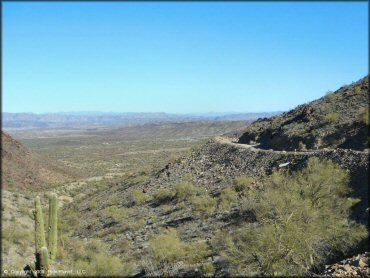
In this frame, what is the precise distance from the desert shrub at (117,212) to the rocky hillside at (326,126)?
48.5 ft

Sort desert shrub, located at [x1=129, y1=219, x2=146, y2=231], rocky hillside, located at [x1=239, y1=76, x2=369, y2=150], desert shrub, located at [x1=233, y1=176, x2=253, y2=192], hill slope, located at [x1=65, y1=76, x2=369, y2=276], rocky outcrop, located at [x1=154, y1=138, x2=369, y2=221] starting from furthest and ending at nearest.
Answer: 1. rocky hillside, located at [x1=239, y1=76, x2=369, y2=150]
2. desert shrub, located at [x1=233, y1=176, x2=253, y2=192]
3. desert shrub, located at [x1=129, y1=219, x2=146, y2=231]
4. rocky outcrop, located at [x1=154, y1=138, x2=369, y2=221]
5. hill slope, located at [x1=65, y1=76, x2=369, y2=276]

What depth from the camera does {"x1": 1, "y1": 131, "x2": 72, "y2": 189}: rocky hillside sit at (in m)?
49.8

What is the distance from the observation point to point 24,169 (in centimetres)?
5559

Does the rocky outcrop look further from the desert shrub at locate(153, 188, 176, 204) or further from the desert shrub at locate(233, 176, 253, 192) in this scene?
the desert shrub at locate(153, 188, 176, 204)

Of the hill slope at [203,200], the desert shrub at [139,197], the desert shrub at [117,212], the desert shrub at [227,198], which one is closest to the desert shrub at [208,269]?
the hill slope at [203,200]

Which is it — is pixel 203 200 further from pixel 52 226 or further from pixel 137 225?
pixel 52 226

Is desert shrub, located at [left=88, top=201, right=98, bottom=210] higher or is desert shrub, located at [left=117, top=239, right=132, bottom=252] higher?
desert shrub, located at [left=117, top=239, right=132, bottom=252]

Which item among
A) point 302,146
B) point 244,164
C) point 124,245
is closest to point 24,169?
point 244,164

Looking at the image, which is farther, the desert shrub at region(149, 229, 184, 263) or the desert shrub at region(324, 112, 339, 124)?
the desert shrub at region(324, 112, 339, 124)

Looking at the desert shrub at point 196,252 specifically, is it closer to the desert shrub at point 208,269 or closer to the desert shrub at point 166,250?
the desert shrub at point 166,250

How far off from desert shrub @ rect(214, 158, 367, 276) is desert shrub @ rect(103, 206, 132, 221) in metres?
12.6

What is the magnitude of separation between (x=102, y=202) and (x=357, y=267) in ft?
104

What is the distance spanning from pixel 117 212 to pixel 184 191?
5890 mm

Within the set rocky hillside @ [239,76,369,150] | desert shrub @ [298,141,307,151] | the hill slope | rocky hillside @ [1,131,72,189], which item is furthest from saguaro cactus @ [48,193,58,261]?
rocky hillside @ [1,131,72,189]
